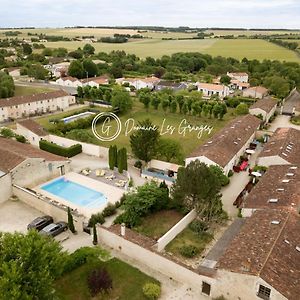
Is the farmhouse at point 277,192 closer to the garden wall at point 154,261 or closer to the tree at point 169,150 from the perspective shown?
the garden wall at point 154,261

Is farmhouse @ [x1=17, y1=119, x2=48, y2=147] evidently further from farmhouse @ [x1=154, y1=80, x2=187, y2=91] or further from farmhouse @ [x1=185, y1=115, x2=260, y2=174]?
farmhouse @ [x1=154, y1=80, x2=187, y2=91]

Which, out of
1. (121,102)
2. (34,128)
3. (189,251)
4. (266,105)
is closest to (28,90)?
(121,102)

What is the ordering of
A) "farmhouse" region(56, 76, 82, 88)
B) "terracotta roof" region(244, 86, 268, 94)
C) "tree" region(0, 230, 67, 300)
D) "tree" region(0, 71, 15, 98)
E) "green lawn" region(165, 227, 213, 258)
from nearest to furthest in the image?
"tree" region(0, 230, 67, 300) < "green lawn" region(165, 227, 213, 258) < "tree" region(0, 71, 15, 98) < "terracotta roof" region(244, 86, 268, 94) < "farmhouse" region(56, 76, 82, 88)

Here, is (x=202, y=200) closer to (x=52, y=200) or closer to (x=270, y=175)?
(x=270, y=175)

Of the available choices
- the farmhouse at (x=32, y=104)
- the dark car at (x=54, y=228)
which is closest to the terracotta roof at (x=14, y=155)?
the dark car at (x=54, y=228)

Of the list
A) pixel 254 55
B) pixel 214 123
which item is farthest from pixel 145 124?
pixel 254 55

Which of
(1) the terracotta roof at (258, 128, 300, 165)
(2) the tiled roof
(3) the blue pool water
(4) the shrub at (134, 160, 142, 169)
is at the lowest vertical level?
(3) the blue pool water

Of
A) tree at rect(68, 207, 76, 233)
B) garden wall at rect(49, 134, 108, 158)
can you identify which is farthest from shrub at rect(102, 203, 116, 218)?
garden wall at rect(49, 134, 108, 158)

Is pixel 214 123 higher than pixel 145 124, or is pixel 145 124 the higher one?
pixel 145 124
